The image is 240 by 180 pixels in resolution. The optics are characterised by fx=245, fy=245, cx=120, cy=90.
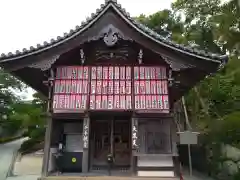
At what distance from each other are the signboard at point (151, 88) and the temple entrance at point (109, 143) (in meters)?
1.62

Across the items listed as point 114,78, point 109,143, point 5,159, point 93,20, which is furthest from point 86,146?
point 5,159

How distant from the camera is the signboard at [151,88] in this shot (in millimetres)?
8867

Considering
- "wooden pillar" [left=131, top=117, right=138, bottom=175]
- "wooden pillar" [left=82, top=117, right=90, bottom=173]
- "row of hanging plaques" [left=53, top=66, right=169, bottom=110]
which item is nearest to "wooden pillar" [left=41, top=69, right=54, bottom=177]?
"row of hanging plaques" [left=53, top=66, right=169, bottom=110]

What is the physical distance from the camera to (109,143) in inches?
405

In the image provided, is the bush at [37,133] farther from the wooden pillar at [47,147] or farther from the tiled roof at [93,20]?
the tiled roof at [93,20]

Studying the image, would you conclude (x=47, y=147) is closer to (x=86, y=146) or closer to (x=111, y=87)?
(x=86, y=146)

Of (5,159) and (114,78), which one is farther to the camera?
(5,159)

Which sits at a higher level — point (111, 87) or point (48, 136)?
point (111, 87)

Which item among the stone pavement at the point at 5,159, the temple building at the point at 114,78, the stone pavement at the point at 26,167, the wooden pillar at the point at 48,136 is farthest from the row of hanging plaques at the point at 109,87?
the stone pavement at the point at 26,167

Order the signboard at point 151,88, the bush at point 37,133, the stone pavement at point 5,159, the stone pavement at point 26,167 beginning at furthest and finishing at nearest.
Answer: the bush at point 37,133 → the stone pavement at point 26,167 → the stone pavement at point 5,159 → the signboard at point 151,88

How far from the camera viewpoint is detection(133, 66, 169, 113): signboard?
29.1ft

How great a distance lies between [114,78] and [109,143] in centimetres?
288

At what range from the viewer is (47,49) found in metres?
8.89

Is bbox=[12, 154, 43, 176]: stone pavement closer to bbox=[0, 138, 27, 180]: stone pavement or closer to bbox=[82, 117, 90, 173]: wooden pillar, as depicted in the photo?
bbox=[0, 138, 27, 180]: stone pavement
